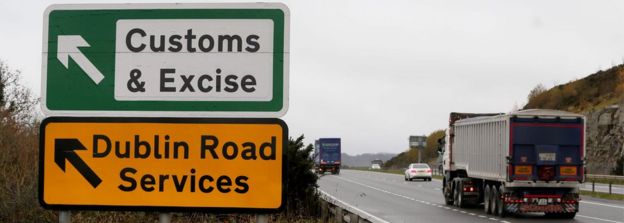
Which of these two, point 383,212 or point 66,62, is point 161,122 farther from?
point 383,212

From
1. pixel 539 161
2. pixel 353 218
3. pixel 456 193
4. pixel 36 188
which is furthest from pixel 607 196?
pixel 36 188

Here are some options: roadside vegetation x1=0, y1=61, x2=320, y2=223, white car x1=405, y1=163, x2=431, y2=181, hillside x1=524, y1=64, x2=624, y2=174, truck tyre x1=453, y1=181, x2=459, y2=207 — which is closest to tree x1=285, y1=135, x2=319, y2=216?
roadside vegetation x1=0, y1=61, x2=320, y2=223

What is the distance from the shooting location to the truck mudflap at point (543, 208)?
24.8 m

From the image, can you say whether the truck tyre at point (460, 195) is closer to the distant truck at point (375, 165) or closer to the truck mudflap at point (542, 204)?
the truck mudflap at point (542, 204)

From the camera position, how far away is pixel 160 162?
3.82 m

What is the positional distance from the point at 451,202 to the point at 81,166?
2948 centimetres

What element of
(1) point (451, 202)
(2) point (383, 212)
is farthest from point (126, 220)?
(1) point (451, 202)

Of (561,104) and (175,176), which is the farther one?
(561,104)

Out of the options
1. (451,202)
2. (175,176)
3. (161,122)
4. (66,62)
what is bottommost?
(451,202)

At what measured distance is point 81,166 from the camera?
3.81m

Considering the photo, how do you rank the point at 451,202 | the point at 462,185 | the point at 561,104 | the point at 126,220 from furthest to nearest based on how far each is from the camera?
the point at 561,104, the point at 451,202, the point at 462,185, the point at 126,220

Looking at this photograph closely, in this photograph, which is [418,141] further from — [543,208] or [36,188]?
[36,188]

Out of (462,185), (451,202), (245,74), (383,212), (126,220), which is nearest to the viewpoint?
(245,74)

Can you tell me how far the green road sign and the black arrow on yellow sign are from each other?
0.22 metres
